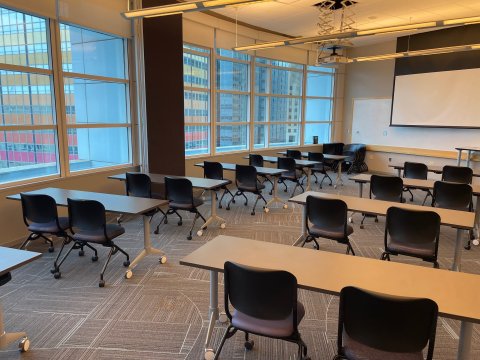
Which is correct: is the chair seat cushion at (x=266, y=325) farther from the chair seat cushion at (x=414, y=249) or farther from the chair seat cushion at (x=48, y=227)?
the chair seat cushion at (x=48, y=227)

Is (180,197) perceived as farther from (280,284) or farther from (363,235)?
(280,284)

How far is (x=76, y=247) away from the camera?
13.8ft

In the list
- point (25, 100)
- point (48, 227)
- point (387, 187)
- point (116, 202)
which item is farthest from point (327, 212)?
point (25, 100)

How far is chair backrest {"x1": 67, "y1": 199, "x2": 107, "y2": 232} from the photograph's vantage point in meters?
3.48

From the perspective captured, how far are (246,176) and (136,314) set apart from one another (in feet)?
11.4

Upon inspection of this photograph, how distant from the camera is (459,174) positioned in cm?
593

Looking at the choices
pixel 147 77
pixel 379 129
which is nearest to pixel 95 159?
pixel 147 77

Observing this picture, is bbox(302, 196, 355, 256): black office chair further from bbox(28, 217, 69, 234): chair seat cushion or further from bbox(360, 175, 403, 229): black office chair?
bbox(28, 217, 69, 234): chair seat cushion

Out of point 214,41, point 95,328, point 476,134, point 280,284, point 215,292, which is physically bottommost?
point 95,328

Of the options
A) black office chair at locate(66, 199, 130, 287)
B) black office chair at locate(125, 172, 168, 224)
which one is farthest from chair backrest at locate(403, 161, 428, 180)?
black office chair at locate(66, 199, 130, 287)

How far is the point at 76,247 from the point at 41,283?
2.35ft

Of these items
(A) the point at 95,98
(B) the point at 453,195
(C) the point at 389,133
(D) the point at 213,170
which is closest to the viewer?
(B) the point at 453,195

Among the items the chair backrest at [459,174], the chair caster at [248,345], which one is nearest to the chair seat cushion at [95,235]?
the chair caster at [248,345]

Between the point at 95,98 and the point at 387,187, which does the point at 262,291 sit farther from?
the point at 95,98
